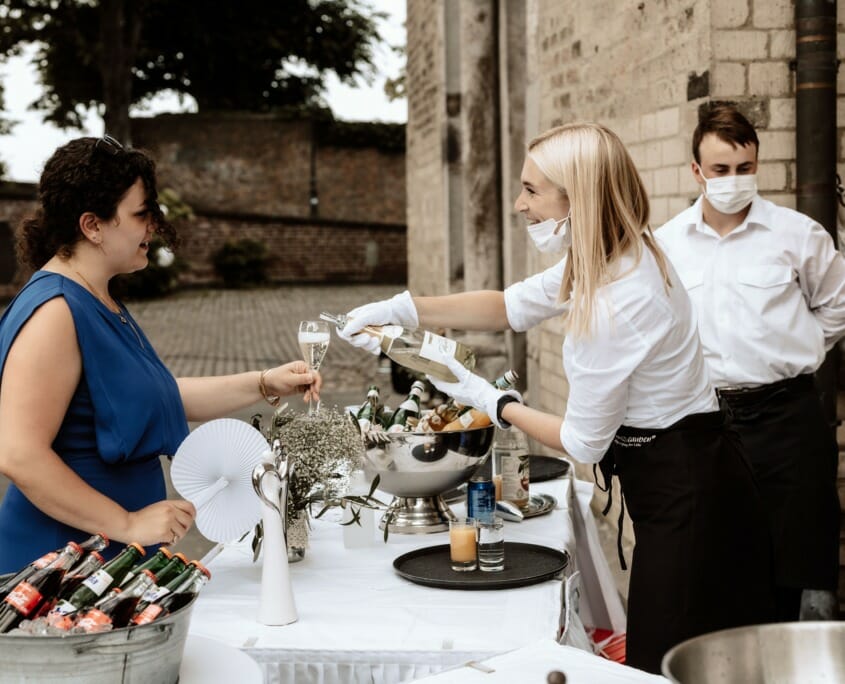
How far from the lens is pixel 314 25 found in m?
29.0

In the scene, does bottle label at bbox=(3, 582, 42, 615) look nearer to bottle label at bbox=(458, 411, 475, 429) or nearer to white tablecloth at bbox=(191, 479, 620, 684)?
white tablecloth at bbox=(191, 479, 620, 684)

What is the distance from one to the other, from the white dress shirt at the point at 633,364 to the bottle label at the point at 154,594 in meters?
1.00

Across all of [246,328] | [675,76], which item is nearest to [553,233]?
[675,76]

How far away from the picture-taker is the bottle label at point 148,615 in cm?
176

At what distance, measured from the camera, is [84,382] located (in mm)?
2432

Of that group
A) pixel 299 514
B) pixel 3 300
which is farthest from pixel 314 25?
pixel 299 514

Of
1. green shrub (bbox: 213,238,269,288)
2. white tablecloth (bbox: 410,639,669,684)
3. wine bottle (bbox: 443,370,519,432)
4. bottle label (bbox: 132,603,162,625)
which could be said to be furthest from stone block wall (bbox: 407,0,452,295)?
green shrub (bbox: 213,238,269,288)

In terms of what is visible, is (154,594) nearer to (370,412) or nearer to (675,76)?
(370,412)

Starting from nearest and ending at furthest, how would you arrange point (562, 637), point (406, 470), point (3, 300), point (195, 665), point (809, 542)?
point (195, 665), point (562, 637), point (406, 470), point (809, 542), point (3, 300)

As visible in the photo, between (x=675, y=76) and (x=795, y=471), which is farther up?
(x=675, y=76)

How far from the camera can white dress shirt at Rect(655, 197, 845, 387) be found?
383 cm

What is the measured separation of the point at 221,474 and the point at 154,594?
681mm

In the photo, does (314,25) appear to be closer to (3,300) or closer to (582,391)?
(3,300)

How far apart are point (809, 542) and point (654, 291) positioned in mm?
1865
